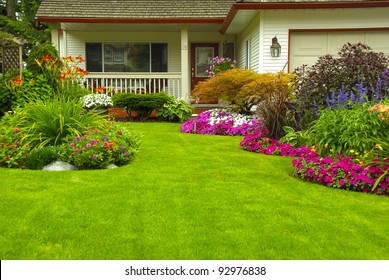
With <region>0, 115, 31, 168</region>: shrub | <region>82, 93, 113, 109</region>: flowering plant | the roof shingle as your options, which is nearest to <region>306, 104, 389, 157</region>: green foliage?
<region>0, 115, 31, 168</region>: shrub

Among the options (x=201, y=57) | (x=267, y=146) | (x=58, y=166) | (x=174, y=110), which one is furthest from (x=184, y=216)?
(x=201, y=57)

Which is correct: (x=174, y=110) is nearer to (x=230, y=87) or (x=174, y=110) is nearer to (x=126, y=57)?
(x=230, y=87)

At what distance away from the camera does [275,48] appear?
1339 cm

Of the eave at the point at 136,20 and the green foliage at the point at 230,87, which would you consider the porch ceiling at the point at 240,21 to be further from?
the green foliage at the point at 230,87

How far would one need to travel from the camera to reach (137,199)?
4.85 m

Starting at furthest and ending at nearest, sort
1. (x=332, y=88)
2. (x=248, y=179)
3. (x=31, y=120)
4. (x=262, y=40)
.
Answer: (x=262, y=40) → (x=332, y=88) → (x=31, y=120) → (x=248, y=179)

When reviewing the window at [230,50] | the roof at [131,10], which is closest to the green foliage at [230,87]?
the roof at [131,10]

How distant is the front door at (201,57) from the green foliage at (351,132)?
1146 cm

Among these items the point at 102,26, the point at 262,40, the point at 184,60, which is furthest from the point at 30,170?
the point at 102,26

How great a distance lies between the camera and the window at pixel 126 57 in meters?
17.5

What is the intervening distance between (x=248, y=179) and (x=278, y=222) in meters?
1.78

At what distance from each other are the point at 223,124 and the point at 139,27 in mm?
7375
